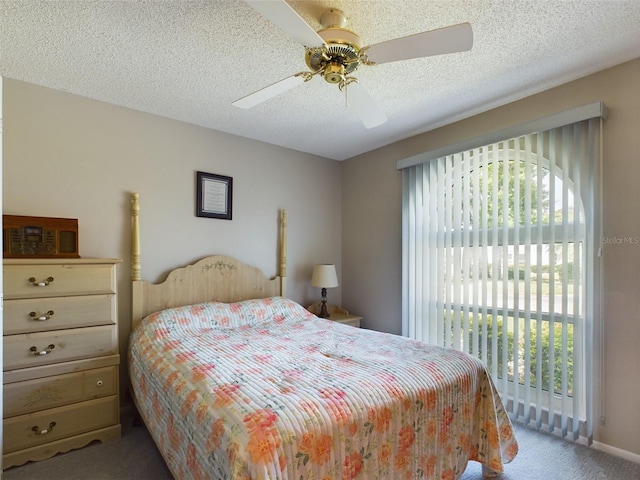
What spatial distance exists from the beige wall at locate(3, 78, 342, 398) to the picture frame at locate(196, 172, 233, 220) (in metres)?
0.06

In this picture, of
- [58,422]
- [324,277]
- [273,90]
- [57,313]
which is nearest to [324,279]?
[324,277]

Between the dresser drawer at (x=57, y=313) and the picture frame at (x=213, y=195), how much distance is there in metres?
1.09

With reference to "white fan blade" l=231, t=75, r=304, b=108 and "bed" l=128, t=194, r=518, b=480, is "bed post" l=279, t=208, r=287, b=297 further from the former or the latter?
"white fan blade" l=231, t=75, r=304, b=108

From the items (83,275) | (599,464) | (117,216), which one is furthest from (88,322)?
(599,464)

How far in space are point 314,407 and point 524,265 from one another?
1933mm

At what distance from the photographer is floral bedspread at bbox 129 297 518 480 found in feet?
3.91

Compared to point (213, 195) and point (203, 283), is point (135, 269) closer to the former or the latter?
point (203, 283)

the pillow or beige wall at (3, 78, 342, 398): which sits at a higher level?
beige wall at (3, 78, 342, 398)

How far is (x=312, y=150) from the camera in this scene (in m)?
3.76

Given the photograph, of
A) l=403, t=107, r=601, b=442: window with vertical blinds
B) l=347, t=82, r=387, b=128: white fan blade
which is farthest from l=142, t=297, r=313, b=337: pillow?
l=347, t=82, r=387, b=128: white fan blade

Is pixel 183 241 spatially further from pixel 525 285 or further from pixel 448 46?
pixel 525 285

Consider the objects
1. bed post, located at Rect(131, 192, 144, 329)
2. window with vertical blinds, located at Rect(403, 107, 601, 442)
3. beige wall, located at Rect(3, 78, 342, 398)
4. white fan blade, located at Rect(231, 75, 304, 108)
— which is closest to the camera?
white fan blade, located at Rect(231, 75, 304, 108)

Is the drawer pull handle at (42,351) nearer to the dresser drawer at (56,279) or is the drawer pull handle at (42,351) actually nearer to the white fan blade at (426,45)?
the dresser drawer at (56,279)

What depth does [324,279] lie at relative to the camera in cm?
350
